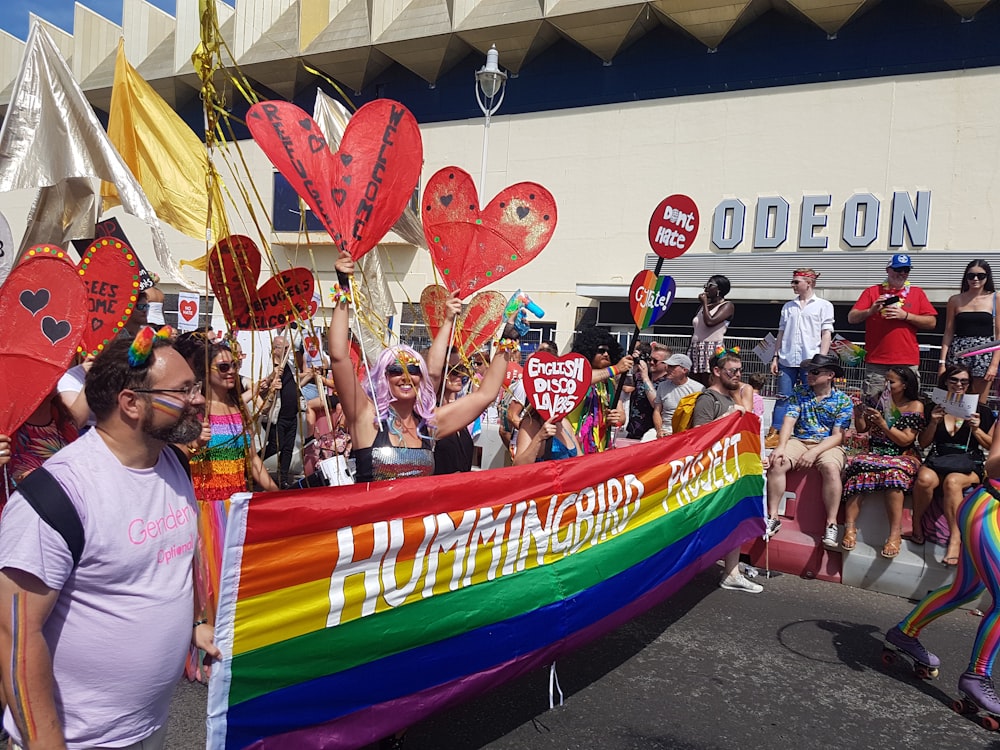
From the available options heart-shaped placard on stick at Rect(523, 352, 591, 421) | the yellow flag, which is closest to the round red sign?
heart-shaped placard on stick at Rect(523, 352, 591, 421)

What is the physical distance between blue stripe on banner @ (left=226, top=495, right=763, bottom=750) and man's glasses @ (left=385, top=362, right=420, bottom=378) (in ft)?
3.88

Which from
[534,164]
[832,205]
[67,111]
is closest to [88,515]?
[67,111]

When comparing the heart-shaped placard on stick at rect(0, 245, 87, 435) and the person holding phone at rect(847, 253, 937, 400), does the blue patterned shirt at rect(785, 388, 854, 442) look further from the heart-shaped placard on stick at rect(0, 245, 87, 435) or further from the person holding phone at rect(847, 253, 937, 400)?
the heart-shaped placard on stick at rect(0, 245, 87, 435)

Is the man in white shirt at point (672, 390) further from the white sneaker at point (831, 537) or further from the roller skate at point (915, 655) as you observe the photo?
the roller skate at point (915, 655)

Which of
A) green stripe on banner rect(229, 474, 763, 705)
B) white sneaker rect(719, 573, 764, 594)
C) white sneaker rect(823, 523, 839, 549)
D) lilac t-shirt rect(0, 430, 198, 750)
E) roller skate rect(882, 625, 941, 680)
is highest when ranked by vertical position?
lilac t-shirt rect(0, 430, 198, 750)

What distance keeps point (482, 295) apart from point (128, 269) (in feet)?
10.6

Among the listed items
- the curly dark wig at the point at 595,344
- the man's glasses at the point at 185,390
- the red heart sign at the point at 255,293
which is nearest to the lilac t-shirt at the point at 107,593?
the man's glasses at the point at 185,390

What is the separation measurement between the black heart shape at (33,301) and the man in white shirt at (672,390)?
5700 mm

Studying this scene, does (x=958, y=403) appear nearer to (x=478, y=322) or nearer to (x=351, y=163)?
(x=478, y=322)

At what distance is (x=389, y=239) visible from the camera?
73.4ft

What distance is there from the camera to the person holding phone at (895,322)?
294 inches

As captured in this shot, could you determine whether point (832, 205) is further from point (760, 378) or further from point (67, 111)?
point (67, 111)

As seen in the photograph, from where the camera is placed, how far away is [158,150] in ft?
26.6

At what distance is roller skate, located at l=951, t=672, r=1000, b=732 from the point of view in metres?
3.77
